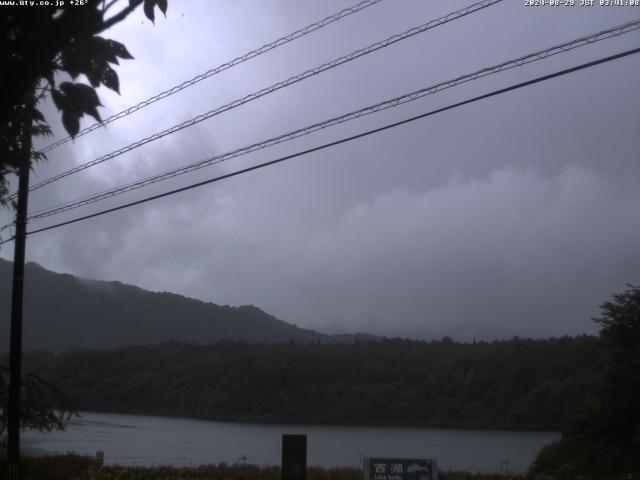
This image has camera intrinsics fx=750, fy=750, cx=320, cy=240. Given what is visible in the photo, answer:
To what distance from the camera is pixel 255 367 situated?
121 feet

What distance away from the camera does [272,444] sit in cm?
2705

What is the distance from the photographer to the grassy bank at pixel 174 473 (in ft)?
55.9

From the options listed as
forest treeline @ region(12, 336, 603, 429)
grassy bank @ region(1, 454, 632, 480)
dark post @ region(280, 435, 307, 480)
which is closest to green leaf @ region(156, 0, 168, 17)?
dark post @ region(280, 435, 307, 480)

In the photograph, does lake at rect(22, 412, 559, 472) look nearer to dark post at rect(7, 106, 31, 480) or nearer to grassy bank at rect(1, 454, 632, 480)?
grassy bank at rect(1, 454, 632, 480)

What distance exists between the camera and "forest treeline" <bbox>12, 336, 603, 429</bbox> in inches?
1172

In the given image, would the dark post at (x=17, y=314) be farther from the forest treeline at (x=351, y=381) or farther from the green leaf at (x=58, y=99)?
the forest treeline at (x=351, y=381)

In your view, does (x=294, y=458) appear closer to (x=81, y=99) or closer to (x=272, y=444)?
(x=81, y=99)

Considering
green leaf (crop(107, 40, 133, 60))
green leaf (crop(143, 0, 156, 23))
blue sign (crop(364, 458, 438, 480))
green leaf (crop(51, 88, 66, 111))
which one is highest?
green leaf (crop(143, 0, 156, 23))

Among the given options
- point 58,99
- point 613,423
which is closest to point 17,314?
point 58,99

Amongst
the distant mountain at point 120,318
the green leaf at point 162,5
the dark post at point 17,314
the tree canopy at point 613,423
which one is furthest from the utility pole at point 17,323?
the distant mountain at point 120,318

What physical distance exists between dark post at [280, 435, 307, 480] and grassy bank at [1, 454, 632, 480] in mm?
4871

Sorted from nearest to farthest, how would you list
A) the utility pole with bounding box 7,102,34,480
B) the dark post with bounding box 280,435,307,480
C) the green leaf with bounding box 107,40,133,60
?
the green leaf with bounding box 107,40,133,60 → the dark post with bounding box 280,435,307,480 → the utility pole with bounding box 7,102,34,480

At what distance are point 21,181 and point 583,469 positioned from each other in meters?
16.1

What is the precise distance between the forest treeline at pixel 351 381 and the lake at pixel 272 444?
1.16 metres
